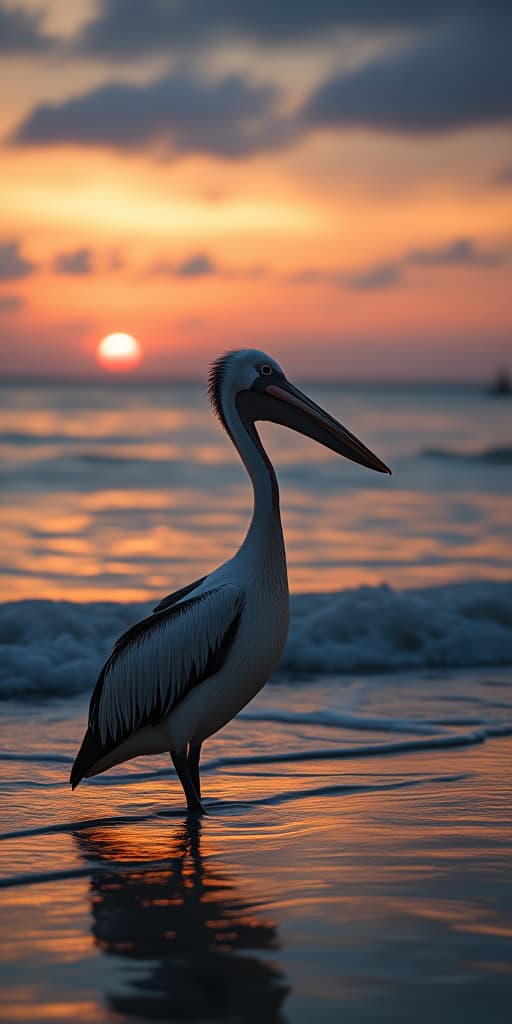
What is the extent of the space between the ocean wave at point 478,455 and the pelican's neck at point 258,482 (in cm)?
2583

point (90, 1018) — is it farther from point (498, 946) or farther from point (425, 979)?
point (498, 946)

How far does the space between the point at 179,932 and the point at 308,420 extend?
2.18m

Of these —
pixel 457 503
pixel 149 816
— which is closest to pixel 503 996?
pixel 149 816

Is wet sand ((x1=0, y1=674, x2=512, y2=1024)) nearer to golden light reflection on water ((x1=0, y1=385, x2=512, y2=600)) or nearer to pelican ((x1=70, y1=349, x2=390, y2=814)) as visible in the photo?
pelican ((x1=70, y1=349, x2=390, y2=814))

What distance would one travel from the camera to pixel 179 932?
144 inches

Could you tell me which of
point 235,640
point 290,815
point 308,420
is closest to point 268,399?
point 308,420

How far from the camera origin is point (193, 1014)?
122 inches

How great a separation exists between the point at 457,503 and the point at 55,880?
53.6 feet

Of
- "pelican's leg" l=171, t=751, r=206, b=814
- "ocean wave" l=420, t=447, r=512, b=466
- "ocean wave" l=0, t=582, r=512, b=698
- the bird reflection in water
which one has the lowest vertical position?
the bird reflection in water

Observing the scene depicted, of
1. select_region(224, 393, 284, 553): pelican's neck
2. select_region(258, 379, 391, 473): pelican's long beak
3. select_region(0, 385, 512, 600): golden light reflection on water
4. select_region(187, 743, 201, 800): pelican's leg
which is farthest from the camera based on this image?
select_region(0, 385, 512, 600): golden light reflection on water

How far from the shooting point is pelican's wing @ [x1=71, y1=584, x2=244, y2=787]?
191 inches

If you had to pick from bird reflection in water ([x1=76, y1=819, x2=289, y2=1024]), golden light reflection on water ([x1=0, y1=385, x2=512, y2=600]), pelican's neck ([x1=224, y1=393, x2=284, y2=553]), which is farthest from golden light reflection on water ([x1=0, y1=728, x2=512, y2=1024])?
golden light reflection on water ([x1=0, y1=385, x2=512, y2=600])

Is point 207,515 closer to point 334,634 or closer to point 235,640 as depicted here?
point 334,634

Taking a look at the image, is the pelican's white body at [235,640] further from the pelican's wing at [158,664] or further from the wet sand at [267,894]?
the wet sand at [267,894]
